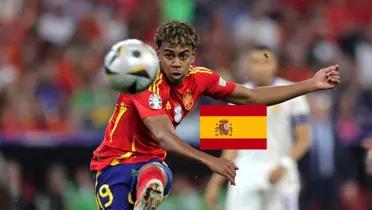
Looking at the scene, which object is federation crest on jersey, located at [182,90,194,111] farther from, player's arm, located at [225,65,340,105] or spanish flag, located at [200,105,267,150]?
spanish flag, located at [200,105,267,150]

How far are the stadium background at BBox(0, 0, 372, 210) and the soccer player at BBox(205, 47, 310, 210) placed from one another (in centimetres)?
200

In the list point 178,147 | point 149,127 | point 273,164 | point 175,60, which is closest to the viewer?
point 178,147

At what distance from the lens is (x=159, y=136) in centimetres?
763

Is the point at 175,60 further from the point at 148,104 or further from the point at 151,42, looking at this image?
the point at 151,42

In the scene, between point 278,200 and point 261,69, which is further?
point 278,200

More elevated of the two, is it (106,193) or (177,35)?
(177,35)

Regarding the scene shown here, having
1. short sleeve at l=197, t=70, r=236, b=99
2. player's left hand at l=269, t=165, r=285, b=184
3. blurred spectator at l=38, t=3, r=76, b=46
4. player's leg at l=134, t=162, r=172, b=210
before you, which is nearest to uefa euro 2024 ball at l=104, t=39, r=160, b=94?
player's leg at l=134, t=162, r=172, b=210

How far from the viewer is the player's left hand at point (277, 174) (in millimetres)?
11008

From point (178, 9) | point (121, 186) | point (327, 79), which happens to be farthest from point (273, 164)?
point (178, 9)

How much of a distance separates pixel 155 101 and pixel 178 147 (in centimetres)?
40

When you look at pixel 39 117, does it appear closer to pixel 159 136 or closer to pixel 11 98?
pixel 11 98

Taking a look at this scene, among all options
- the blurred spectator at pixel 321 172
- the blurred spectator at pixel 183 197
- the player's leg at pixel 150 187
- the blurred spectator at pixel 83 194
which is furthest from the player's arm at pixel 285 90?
→ the blurred spectator at pixel 83 194

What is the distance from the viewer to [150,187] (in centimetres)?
771

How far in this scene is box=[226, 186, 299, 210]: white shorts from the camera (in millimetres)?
11148
